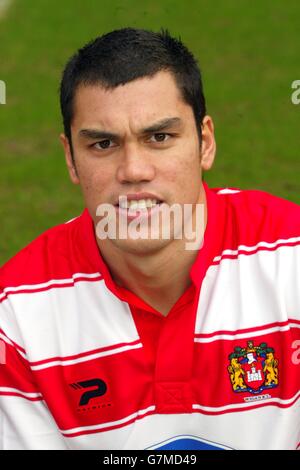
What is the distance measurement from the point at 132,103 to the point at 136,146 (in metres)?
0.13

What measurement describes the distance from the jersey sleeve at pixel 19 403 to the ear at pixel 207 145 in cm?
77

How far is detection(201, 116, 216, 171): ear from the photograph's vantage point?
3.18 metres

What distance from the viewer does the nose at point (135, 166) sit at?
282 cm

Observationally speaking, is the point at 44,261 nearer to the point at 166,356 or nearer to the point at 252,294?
the point at 166,356

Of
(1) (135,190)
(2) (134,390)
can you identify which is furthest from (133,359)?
(1) (135,190)

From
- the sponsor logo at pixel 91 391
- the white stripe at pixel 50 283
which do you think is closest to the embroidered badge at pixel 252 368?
the sponsor logo at pixel 91 391

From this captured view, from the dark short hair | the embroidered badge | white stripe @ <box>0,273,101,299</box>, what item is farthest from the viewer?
white stripe @ <box>0,273,101,299</box>

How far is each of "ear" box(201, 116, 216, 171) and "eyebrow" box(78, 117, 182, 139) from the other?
0.82 ft

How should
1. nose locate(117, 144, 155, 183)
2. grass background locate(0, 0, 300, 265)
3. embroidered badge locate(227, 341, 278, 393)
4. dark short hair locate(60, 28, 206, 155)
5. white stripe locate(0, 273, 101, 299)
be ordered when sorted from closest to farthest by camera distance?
1. nose locate(117, 144, 155, 183)
2. dark short hair locate(60, 28, 206, 155)
3. embroidered badge locate(227, 341, 278, 393)
4. white stripe locate(0, 273, 101, 299)
5. grass background locate(0, 0, 300, 265)

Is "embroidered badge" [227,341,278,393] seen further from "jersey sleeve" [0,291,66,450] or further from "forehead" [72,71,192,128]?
"forehead" [72,71,192,128]

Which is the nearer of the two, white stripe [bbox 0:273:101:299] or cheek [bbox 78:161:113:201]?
cheek [bbox 78:161:113:201]

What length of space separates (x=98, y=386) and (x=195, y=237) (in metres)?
0.56

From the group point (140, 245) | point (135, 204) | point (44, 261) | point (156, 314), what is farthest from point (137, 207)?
point (44, 261)

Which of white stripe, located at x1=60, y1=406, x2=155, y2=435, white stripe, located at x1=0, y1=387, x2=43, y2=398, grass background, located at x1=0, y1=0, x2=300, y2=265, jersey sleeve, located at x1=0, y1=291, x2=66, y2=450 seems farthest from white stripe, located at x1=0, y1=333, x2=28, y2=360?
grass background, located at x1=0, y1=0, x2=300, y2=265
